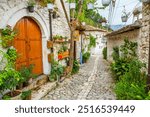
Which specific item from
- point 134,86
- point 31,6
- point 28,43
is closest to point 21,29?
point 28,43

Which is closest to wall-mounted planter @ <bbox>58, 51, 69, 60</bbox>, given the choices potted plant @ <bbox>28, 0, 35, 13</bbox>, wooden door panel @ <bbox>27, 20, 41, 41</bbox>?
wooden door panel @ <bbox>27, 20, 41, 41</bbox>

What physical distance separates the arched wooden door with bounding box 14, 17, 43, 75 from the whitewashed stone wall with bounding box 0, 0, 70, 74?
0.19m

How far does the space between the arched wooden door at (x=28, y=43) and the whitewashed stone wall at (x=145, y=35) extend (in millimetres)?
3357

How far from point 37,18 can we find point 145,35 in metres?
3.65

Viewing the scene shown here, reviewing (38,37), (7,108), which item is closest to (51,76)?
(38,37)

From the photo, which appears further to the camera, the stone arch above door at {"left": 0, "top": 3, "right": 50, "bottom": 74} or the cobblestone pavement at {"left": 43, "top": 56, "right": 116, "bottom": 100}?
the cobblestone pavement at {"left": 43, "top": 56, "right": 116, "bottom": 100}

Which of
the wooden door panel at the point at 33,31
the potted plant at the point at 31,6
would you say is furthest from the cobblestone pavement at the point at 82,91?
the potted plant at the point at 31,6

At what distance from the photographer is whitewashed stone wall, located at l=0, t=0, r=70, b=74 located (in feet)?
17.5

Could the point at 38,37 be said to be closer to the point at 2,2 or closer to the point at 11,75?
the point at 2,2

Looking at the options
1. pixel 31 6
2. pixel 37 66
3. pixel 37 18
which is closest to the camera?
pixel 31 6

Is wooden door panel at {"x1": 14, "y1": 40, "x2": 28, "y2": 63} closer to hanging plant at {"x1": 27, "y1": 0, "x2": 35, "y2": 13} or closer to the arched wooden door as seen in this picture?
the arched wooden door

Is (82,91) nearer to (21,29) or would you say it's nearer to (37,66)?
(37,66)

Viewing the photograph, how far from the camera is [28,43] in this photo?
6.77 metres

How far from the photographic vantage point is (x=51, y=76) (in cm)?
762
